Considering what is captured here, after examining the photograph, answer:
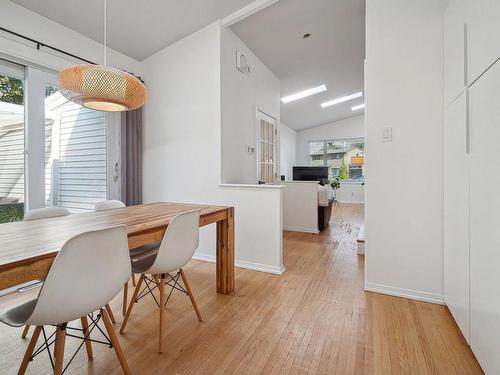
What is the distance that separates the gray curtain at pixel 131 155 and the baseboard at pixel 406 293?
291cm

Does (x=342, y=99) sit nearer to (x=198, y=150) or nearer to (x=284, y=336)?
(x=198, y=150)

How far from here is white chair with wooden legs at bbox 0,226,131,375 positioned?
1.01 m

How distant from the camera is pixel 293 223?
4.62 meters

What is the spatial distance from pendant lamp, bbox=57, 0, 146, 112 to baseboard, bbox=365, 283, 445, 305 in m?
2.46

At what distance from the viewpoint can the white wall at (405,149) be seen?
207 centimetres

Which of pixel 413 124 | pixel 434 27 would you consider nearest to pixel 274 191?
pixel 413 124

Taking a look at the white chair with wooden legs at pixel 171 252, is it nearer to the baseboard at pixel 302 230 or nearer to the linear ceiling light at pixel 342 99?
the baseboard at pixel 302 230

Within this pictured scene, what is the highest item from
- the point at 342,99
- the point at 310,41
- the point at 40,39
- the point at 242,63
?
the point at 342,99

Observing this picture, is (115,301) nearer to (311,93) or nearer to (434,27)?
(434,27)

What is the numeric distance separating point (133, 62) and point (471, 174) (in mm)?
3857

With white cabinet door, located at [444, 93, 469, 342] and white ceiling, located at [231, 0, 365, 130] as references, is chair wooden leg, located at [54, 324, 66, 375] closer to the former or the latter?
white cabinet door, located at [444, 93, 469, 342]

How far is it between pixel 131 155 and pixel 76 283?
102 inches

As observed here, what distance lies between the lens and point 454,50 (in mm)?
1764

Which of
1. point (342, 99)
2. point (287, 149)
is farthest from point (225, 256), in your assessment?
point (287, 149)
